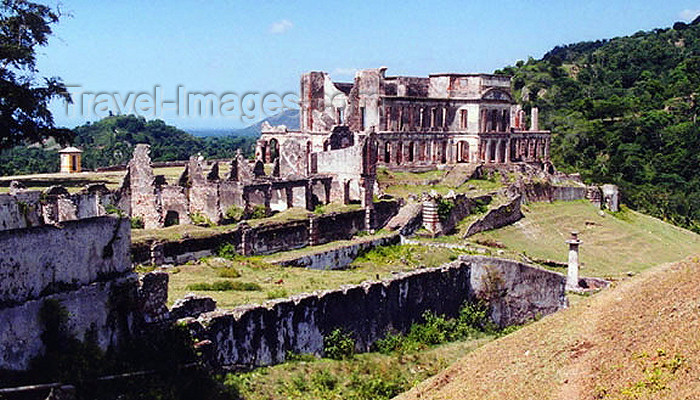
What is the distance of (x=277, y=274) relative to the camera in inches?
932

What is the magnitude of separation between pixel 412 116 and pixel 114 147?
57302 millimetres

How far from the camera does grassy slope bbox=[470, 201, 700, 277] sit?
34.5 metres

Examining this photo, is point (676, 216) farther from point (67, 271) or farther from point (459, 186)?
point (67, 271)

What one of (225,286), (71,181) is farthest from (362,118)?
(225,286)

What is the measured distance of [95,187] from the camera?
30.6 metres

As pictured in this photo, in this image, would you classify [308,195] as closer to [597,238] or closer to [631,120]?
[597,238]

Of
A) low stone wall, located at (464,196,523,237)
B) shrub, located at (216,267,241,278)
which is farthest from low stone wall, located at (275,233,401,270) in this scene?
low stone wall, located at (464,196,523,237)

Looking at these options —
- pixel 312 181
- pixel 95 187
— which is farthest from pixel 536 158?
pixel 95 187

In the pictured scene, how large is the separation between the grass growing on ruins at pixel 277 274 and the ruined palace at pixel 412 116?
698 inches

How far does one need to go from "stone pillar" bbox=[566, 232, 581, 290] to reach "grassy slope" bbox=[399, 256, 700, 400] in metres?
9.42

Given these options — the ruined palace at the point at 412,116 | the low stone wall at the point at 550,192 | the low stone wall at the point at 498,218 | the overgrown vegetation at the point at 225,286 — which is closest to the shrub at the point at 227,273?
the overgrown vegetation at the point at 225,286

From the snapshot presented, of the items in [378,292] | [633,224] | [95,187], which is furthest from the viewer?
[633,224]

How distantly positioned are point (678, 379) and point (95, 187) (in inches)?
977

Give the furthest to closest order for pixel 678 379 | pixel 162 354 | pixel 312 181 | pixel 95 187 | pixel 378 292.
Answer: pixel 312 181, pixel 95 187, pixel 378 292, pixel 162 354, pixel 678 379
